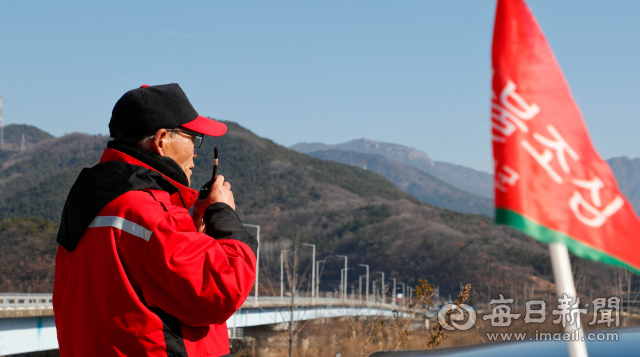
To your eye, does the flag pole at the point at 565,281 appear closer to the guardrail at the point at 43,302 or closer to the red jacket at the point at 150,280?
the red jacket at the point at 150,280

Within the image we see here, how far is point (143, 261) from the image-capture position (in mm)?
1769

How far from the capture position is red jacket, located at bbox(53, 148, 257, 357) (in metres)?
1.75

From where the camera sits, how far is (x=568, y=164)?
1.66 m

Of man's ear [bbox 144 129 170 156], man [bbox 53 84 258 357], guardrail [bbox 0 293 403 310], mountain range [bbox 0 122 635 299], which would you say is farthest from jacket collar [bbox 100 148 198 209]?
mountain range [bbox 0 122 635 299]

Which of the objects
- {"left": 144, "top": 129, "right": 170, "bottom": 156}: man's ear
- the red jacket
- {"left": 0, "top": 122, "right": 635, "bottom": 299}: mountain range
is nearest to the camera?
the red jacket

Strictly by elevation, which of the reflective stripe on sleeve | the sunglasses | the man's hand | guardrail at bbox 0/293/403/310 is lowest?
guardrail at bbox 0/293/403/310

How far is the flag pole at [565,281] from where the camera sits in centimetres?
152

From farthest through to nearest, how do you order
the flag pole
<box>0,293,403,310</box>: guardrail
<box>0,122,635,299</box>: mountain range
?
<box>0,122,635,299</box>: mountain range < <box>0,293,403,310</box>: guardrail < the flag pole

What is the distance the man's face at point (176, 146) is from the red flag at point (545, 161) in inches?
41.2

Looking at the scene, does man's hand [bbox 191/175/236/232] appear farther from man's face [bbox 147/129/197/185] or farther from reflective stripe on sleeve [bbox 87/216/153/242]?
reflective stripe on sleeve [bbox 87/216/153/242]

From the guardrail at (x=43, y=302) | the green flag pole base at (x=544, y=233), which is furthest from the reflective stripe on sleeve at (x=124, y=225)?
the guardrail at (x=43, y=302)

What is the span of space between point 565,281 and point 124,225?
1.18 m

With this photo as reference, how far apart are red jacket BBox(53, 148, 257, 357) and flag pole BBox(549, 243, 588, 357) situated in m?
0.84

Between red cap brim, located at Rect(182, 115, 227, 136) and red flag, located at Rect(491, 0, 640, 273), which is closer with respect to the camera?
red flag, located at Rect(491, 0, 640, 273)
